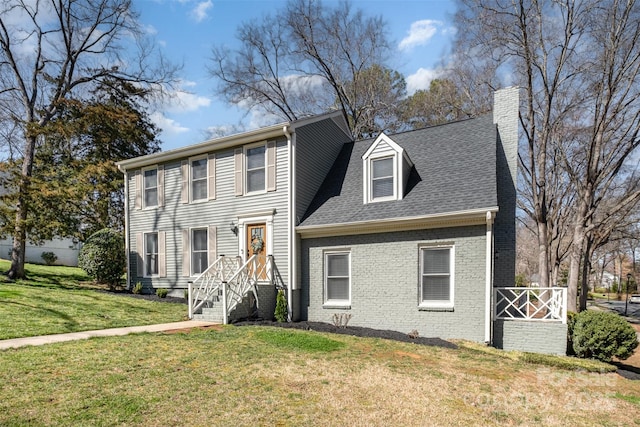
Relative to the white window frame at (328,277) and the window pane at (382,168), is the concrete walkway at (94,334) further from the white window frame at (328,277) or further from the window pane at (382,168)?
the window pane at (382,168)

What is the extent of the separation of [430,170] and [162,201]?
33.5 ft

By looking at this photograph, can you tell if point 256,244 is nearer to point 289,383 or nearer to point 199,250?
point 199,250

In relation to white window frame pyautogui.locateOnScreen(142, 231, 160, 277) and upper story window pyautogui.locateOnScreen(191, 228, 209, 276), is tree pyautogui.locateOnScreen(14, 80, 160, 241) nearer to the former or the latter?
white window frame pyautogui.locateOnScreen(142, 231, 160, 277)

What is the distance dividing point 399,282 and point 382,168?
136 inches

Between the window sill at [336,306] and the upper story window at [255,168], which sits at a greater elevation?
the upper story window at [255,168]

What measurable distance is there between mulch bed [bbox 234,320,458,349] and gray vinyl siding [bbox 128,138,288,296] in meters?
1.49

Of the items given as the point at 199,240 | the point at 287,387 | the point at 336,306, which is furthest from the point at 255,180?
the point at 287,387

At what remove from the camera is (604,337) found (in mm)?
8484

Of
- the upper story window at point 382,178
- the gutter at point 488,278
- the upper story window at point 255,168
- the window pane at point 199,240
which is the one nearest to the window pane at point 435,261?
the gutter at point 488,278

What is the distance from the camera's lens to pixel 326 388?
5.32m

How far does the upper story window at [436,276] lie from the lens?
947cm

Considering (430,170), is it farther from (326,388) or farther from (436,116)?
(436,116)

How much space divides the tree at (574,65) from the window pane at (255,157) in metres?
10.2

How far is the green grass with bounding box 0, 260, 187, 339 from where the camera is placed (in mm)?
8492
